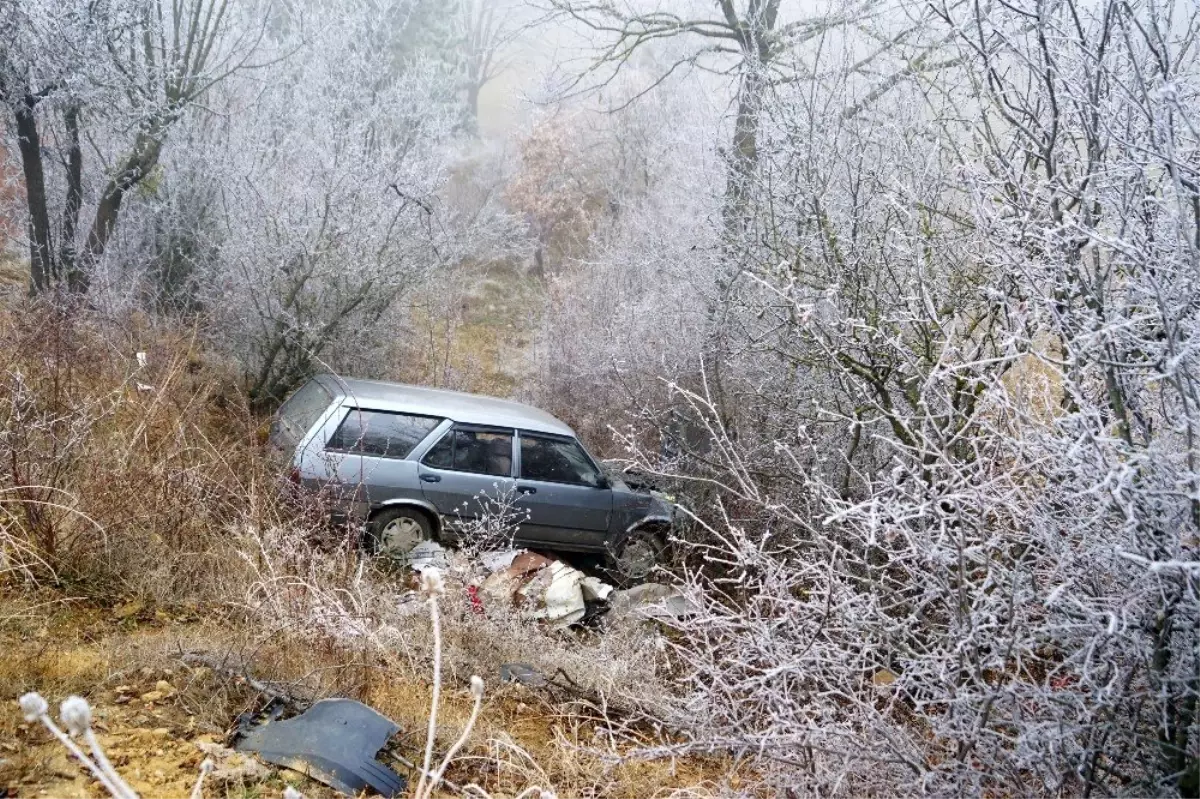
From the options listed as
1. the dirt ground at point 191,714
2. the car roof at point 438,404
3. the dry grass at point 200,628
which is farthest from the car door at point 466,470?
the dirt ground at point 191,714

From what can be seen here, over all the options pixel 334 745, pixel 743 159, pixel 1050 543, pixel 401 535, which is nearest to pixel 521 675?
pixel 334 745

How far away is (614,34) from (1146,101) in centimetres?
865

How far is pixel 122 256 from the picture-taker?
35.0 ft

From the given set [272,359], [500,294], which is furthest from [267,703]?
[500,294]

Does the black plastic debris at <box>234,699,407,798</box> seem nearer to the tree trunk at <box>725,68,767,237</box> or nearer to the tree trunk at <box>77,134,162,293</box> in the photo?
the tree trunk at <box>725,68,767,237</box>

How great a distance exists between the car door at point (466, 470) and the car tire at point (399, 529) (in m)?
0.20

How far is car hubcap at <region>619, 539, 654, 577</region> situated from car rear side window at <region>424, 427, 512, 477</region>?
4.63 feet

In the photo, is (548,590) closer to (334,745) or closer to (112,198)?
(334,745)

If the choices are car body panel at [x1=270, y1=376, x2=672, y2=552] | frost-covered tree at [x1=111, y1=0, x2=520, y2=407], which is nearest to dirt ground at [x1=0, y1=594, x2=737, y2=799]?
car body panel at [x1=270, y1=376, x2=672, y2=552]

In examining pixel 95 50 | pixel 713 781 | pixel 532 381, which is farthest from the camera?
pixel 532 381

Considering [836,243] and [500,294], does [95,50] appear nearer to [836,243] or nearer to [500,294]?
[836,243]

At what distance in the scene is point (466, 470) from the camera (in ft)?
24.2

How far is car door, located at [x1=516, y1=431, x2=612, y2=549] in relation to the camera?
7.63 meters

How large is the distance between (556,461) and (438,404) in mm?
1271
